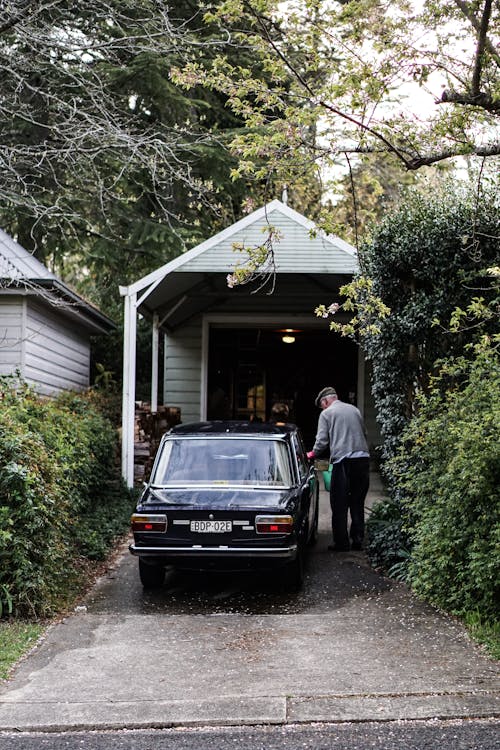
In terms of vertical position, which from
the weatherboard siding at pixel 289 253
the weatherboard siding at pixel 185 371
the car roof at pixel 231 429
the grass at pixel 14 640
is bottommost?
the grass at pixel 14 640

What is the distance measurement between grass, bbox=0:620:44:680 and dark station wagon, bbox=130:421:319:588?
1.46 metres

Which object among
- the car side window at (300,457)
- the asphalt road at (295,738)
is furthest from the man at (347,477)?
the asphalt road at (295,738)

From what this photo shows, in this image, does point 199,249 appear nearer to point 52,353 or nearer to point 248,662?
point 52,353

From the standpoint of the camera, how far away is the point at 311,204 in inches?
1091

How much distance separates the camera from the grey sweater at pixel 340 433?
1034cm

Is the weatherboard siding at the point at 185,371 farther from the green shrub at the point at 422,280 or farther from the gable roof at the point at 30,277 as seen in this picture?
the green shrub at the point at 422,280

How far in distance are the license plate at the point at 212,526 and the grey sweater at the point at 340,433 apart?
268 centimetres

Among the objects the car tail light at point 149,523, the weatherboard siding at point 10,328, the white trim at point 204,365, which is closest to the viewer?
the car tail light at point 149,523

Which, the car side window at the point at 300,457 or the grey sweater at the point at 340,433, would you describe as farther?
the grey sweater at the point at 340,433

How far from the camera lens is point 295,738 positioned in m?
4.82

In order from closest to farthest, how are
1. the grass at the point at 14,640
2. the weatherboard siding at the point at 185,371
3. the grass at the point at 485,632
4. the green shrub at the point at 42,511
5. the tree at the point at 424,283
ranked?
the grass at the point at 14,640 < the grass at the point at 485,632 < the green shrub at the point at 42,511 < the tree at the point at 424,283 < the weatherboard siding at the point at 185,371

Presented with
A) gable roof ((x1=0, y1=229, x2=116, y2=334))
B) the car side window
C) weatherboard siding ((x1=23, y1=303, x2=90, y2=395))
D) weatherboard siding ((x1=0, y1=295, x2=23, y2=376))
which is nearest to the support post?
gable roof ((x1=0, y1=229, x2=116, y2=334))

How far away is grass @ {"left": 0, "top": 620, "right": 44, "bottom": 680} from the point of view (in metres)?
6.11

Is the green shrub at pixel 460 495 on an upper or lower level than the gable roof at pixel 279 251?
lower
